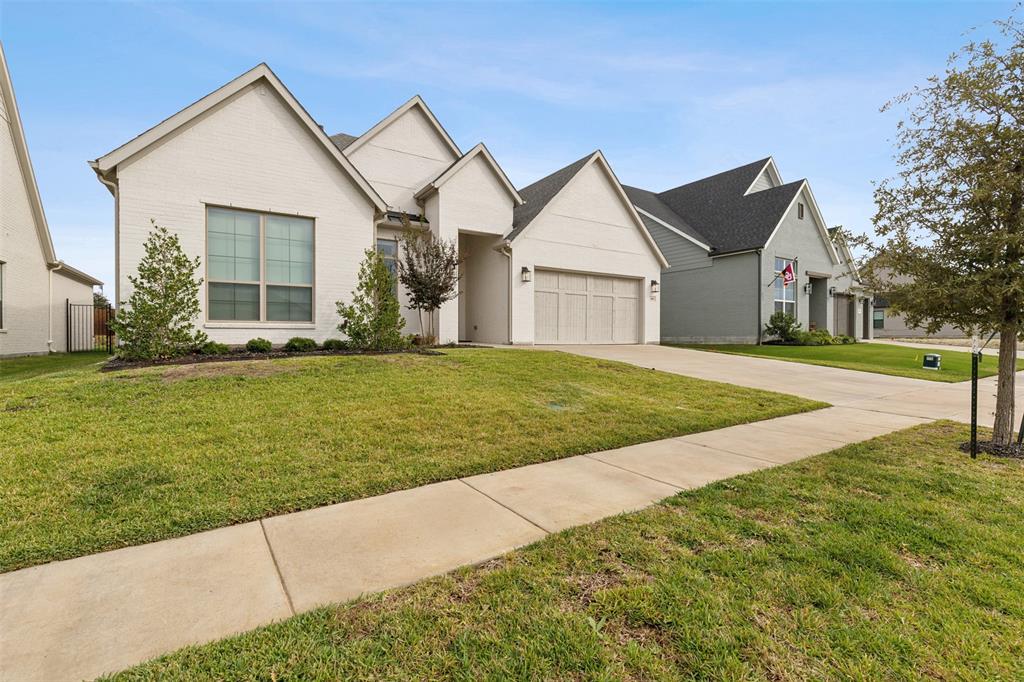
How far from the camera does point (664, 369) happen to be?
11.0 metres

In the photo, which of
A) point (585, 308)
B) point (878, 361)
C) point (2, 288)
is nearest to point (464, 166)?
point (585, 308)

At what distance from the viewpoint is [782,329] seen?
19875 millimetres

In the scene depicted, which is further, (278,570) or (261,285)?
(261,285)

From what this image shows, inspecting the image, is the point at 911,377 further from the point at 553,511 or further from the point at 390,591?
the point at 390,591

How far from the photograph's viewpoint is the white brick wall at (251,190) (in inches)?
364

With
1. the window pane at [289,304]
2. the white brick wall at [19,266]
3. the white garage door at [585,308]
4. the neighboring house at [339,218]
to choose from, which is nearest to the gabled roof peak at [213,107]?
the neighboring house at [339,218]

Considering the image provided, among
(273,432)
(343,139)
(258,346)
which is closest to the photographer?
(273,432)

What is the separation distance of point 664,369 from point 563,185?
27.1 feet

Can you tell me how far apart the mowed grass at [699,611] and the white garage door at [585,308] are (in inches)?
510

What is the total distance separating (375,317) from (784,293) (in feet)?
63.5

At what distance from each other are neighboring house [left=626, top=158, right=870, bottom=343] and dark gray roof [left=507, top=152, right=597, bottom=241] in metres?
7.29

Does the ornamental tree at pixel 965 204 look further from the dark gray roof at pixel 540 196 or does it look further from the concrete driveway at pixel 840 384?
the dark gray roof at pixel 540 196

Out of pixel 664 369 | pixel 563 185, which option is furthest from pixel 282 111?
pixel 664 369

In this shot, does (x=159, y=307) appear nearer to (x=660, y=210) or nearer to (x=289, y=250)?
(x=289, y=250)
